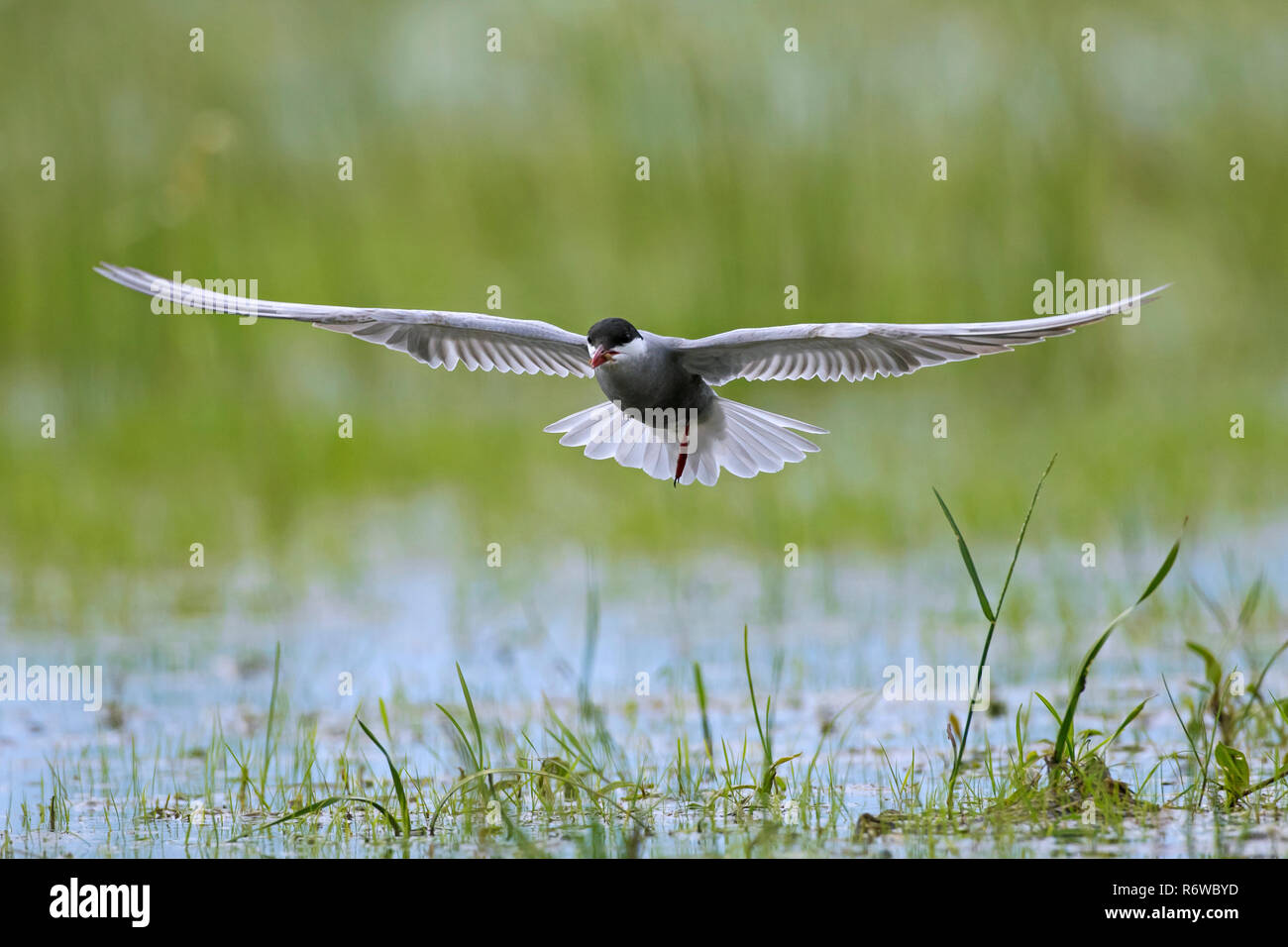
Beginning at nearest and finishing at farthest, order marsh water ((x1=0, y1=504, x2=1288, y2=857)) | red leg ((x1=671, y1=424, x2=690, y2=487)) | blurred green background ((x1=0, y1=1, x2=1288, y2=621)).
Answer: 1. marsh water ((x1=0, y1=504, x2=1288, y2=857))
2. red leg ((x1=671, y1=424, x2=690, y2=487))
3. blurred green background ((x1=0, y1=1, x2=1288, y2=621))

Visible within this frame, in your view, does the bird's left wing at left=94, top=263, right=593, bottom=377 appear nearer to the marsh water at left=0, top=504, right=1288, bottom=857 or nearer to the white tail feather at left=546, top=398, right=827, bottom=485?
the white tail feather at left=546, top=398, right=827, bottom=485

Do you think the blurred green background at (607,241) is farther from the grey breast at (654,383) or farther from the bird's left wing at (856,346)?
the bird's left wing at (856,346)

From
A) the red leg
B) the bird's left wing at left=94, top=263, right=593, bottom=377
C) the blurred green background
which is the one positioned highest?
the blurred green background

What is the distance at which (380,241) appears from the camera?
13250mm

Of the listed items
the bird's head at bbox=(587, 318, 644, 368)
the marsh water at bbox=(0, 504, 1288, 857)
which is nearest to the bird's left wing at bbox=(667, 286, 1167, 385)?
the bird's head at bbox=(587, 318, 644, 368)

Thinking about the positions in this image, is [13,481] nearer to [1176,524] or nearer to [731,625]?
[731,625]

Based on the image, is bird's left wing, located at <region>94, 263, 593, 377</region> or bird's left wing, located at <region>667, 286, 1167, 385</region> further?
bird's left wing, located at <region>94, 263, 593, 377</region>

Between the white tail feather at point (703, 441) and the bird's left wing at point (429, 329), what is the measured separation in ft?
0.84

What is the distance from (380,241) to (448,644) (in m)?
6.37

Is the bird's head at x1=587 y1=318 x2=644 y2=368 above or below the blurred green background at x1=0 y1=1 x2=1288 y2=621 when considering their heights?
below

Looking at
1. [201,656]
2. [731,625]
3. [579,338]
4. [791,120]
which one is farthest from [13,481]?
[791,120]

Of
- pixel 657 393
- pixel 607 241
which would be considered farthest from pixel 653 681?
pixel 607 241

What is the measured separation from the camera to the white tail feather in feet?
21.1

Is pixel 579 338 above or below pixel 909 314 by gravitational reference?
below
